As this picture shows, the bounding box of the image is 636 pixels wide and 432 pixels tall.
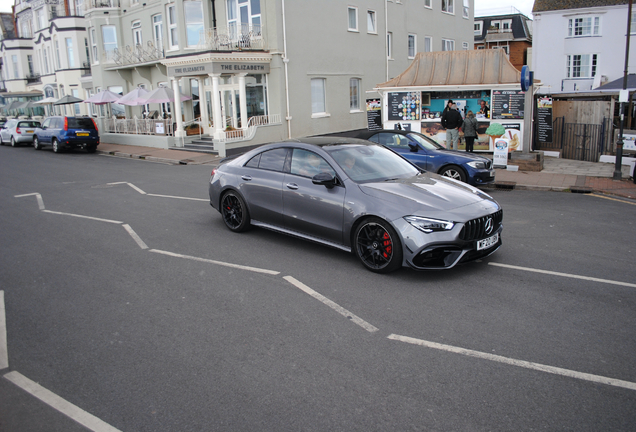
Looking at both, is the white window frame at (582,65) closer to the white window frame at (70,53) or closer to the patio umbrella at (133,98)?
the patio umbrella at (133,98)

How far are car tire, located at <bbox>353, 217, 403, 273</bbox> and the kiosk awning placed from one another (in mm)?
13337

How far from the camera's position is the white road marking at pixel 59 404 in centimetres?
348

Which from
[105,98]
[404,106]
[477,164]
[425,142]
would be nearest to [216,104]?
[404,106]

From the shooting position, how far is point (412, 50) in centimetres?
3272

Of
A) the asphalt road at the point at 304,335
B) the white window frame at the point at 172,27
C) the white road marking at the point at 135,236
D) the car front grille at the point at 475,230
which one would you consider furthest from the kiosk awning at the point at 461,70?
the white road marking at the point at 135,236

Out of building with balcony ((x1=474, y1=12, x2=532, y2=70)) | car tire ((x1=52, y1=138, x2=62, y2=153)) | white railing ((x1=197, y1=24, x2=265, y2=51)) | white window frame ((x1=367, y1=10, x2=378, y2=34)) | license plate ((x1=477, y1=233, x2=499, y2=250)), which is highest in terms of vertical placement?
building with balcony ((x1=474, y1=12, x2=532, y2=70))

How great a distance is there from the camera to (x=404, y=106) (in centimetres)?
1936

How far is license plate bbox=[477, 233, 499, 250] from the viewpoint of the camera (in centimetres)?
616

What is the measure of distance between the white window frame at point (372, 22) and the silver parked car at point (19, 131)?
65.4 ft

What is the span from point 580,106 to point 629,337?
1621 centimetres

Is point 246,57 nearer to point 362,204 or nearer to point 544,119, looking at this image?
point 544,119

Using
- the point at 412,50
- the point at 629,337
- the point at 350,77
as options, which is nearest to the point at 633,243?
the point at 629,337

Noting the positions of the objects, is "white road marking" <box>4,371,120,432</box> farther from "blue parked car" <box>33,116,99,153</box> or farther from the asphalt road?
"blue parked car" <box>33,116,99,153</box>

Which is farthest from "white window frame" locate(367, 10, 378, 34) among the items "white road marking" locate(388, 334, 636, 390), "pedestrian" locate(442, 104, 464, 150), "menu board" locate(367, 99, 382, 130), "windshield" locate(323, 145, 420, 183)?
"white road marking" locate(388, 334, 636, 390)
